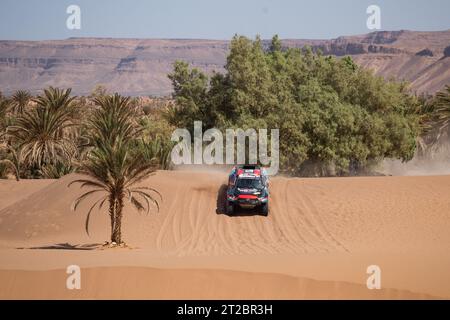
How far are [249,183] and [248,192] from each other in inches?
18.0

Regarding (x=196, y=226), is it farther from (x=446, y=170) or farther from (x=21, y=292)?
(x=446, y=170)

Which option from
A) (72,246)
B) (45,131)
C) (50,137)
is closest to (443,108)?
(50,137)

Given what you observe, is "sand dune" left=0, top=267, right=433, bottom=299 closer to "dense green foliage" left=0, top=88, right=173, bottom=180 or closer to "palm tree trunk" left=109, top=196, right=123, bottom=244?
"palm tree trunk" left=109, top=196, right=123, bottom=244

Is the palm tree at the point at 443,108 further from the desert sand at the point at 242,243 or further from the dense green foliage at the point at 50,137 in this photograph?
the desert sand at the point at 242,243

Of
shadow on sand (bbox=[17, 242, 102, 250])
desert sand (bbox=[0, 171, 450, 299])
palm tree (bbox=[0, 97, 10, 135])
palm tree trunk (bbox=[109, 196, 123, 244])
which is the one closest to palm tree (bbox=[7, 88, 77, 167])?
desert sand (bbox=[0, 171, 450, 299])

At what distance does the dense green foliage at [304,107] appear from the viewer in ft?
127

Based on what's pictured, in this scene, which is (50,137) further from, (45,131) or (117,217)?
(117,217)

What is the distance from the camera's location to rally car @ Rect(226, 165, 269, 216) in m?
24.4

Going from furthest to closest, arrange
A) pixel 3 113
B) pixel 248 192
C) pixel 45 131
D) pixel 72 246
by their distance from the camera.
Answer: pixel 3 113 → pixel 45 131 → pixel 248 192 → pixel 72 246

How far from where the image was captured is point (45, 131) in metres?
40.3

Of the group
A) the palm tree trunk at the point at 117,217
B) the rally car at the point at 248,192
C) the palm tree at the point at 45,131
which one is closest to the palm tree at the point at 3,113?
the palm tree at the point at 45,131

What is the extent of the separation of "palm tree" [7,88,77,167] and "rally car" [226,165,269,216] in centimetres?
1868
